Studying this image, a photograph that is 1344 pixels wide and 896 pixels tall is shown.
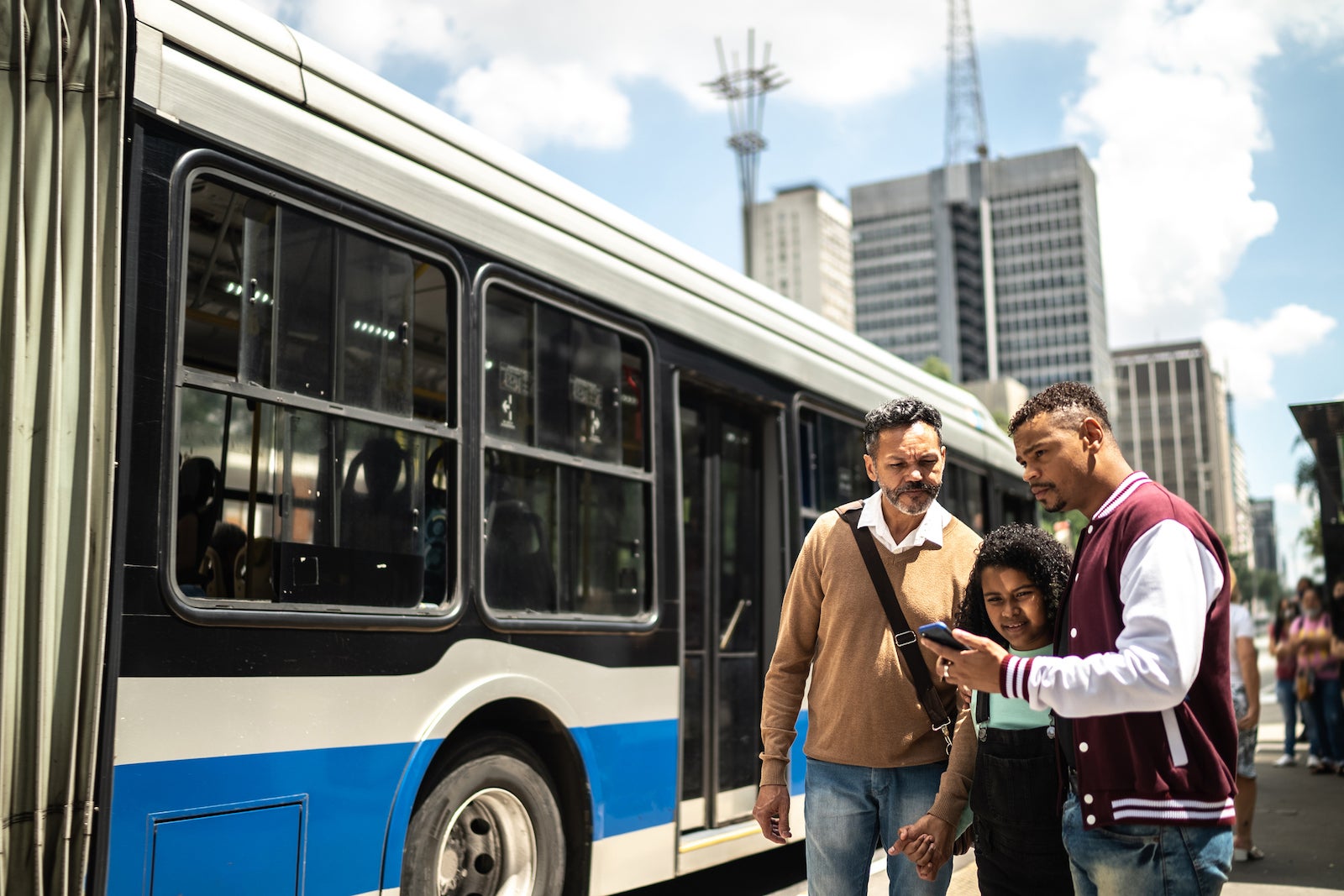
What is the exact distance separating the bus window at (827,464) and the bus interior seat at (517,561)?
242 centimetres

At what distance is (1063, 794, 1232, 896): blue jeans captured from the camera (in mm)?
2426

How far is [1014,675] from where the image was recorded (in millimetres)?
2520

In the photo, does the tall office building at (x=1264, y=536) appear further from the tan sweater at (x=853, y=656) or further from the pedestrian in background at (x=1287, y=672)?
the tan sweater at (x=853, y=656)

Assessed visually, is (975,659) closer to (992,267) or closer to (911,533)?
(911,533)

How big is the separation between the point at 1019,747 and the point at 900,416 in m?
0.97

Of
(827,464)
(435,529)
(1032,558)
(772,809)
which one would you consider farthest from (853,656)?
(827,464)

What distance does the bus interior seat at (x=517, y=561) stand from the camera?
Answer: 4793mm

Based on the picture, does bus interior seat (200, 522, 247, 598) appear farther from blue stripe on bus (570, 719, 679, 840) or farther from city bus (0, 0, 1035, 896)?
blue stripe on bus (570, 719, 679, 840)

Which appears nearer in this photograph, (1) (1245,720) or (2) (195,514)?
(2) (195,514)

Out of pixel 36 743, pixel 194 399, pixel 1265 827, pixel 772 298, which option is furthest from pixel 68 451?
pixel 1265 827

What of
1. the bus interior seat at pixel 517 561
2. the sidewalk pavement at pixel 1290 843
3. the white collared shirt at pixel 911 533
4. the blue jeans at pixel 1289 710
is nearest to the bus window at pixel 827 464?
the sidewalk pavement at pixel 1290 843

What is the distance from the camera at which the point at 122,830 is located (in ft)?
11.0

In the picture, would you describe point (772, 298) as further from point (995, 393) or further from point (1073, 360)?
point (1073, 360)

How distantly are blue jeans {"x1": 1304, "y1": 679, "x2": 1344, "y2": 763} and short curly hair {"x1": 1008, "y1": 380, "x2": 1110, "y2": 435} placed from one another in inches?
432
